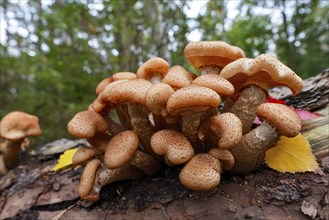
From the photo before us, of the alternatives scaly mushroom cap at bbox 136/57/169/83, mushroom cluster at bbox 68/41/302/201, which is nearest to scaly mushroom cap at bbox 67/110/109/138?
mushroom cluster at bbox 68/41/302/201

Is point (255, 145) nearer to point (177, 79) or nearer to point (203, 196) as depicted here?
point (203, 196)

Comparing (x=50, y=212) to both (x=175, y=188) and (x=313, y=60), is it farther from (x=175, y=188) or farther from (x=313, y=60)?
(x=313, y=60)

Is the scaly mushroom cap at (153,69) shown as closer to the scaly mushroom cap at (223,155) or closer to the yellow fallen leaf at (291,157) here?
the scaly mushroom cap at (223,155)

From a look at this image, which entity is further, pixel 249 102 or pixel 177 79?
pixel 249 102

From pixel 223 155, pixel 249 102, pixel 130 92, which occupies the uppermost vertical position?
pixel 130 92

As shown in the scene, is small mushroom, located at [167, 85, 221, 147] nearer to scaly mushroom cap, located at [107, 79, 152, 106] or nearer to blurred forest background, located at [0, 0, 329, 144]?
scaly mushroom cap, located at [107, 79, 152, 106]

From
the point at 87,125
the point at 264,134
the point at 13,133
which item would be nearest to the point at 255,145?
the point at 264,134

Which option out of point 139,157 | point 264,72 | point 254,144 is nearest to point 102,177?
point 139,157
